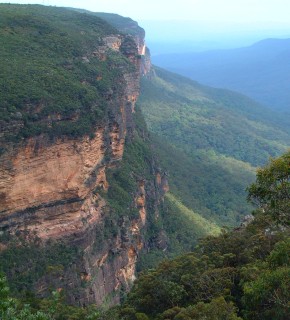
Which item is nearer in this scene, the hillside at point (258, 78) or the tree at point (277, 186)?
the tree at point (277, 186)

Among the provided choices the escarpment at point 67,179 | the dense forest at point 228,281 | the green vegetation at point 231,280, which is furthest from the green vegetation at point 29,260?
the green vegetation at point 231,280

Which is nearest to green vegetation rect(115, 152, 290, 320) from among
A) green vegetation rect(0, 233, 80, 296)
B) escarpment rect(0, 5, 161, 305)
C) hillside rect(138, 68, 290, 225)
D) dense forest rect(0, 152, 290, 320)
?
dense forest rect(0, 152, 290, 320)

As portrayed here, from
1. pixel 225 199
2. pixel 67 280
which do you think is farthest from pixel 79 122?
pixel 225 199

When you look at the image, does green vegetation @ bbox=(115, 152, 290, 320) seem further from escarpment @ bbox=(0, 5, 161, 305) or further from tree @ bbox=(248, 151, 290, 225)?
escarpment @ bbox=(0, 5, 161, 305)

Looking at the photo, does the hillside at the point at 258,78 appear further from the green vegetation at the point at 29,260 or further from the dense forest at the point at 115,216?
the green vegetation at the point at 29,260

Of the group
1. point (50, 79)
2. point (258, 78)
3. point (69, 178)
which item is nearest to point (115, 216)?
point (69, 178)

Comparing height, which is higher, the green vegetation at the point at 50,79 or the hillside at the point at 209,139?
the green vegetation at the point at 50,79
